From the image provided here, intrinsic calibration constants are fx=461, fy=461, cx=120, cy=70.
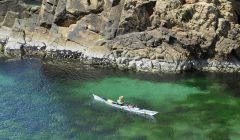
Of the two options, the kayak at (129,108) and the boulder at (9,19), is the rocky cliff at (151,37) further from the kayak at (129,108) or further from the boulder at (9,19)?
the kayak at (129,108)

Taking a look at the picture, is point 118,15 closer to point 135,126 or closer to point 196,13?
point 196,13

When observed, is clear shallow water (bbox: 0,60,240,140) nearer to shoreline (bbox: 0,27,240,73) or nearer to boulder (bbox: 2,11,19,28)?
shoreline (bbox: 0,27,240,73)

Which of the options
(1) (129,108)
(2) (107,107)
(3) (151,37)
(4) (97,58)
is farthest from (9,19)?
(1) (129,108)

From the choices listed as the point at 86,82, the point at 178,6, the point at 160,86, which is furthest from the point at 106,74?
the point at 178,6

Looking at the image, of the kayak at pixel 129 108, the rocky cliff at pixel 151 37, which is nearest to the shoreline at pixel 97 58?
the rocky cliff at pixel 151 37

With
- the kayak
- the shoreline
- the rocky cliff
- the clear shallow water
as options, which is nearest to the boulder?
the shoreline
